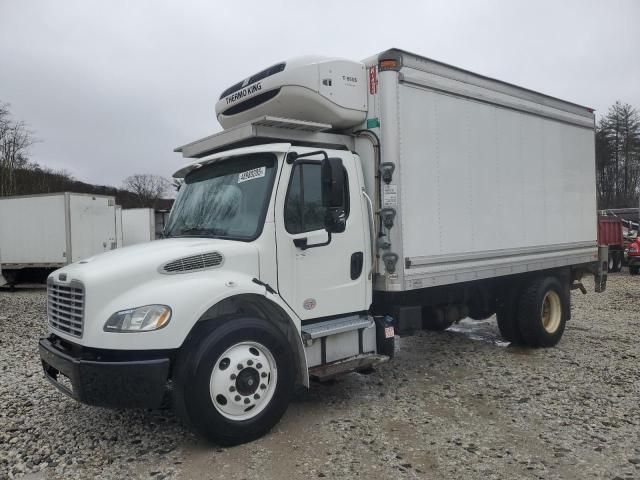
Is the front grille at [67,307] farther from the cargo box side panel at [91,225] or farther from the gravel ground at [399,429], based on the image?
the cargo box side panel at [91,225]

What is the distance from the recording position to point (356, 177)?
16.3 ft

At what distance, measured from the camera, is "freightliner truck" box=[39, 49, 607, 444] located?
Result: 3691 millimetres

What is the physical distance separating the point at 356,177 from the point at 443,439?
255 cm

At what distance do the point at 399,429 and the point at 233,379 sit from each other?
1573 mm

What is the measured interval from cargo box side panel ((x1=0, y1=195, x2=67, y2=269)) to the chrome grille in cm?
1323

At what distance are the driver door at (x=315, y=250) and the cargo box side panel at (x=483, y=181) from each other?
20.2 inches

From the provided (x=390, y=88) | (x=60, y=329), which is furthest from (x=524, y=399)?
(x=60, y=329)

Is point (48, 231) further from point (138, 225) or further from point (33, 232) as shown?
point (138, 225)

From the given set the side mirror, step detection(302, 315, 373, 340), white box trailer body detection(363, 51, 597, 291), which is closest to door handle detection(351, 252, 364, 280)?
white box trailer body detection(363, 51, 597, 291)

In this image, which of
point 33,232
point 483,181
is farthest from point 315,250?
point 33,232

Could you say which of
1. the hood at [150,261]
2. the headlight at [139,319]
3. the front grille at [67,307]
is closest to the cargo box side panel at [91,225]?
the front grille at [67,307]

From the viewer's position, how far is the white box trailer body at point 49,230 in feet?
50.4

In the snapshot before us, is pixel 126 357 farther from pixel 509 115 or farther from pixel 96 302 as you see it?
pixel 509 115

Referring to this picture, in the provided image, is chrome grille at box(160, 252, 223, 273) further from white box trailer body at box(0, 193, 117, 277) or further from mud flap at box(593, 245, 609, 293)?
white box trailer body at box(0, 193, 117, 277)
